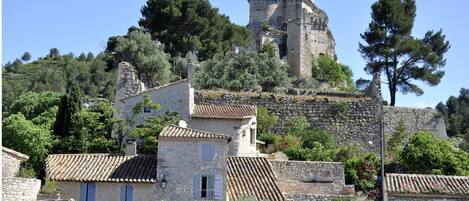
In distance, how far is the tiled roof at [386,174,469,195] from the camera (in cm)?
3012

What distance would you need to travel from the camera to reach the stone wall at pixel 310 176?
3569cm

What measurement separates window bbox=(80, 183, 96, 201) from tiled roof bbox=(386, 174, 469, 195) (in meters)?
10.4

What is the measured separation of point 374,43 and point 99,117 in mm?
26173

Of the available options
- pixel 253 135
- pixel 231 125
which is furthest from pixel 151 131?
pixel 253 135

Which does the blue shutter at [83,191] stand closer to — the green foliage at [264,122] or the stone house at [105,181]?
the stone house at [105,181]

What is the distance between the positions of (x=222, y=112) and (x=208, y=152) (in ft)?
28.6

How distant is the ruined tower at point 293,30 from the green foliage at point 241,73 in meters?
9.37

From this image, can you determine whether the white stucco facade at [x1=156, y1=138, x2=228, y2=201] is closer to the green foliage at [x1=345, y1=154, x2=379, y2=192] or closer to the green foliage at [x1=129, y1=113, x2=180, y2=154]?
the green foliage at [x1=129, y1=113, x2=180, y2=154]

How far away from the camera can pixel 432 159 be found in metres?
39.0

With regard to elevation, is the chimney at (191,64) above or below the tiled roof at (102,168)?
above

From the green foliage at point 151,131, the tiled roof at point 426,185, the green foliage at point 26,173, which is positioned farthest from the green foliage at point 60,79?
the tiled roof at point 426,185

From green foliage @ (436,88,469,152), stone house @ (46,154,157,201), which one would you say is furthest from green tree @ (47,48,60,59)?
stone house @ (46,154,157,201)

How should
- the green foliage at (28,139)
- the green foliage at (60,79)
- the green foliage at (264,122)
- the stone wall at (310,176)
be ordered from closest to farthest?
the green foliage at (28,139), the stone wall at (310,176), the green foliage at (264,122), the green foliage at (60,79)

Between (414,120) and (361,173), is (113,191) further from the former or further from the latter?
(414,120)
